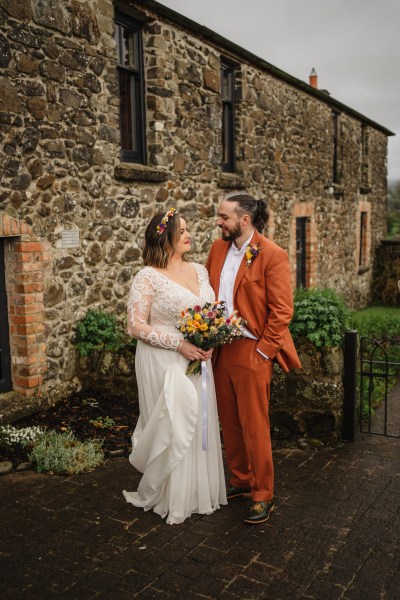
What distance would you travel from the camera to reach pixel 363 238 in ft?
59.7

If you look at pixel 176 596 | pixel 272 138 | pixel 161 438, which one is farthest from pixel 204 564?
pixel 272 138

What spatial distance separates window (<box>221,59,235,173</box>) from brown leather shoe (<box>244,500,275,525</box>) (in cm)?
737

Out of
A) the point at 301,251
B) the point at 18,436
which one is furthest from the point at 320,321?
the point at 301,251

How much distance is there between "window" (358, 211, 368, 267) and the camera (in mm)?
18062

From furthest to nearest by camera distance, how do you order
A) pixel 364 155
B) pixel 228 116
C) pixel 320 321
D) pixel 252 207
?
1. pixel 364 155
2. pixel 228 116
3. pixel 320 321
4. pixel 252 207

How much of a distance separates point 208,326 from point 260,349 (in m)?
0.46

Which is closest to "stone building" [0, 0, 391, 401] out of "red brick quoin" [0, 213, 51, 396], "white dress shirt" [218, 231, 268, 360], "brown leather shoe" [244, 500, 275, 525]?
"red brick quoin" [0, 213, 51, 396]

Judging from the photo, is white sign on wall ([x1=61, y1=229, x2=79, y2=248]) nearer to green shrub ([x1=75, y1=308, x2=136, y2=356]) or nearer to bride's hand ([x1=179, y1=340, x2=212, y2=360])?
green shrub ([x1=75, y1=308, x2=136, y2=356])

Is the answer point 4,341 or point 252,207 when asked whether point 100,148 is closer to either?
point 4,341

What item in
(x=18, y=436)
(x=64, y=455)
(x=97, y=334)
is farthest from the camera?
(x=97, y=334)

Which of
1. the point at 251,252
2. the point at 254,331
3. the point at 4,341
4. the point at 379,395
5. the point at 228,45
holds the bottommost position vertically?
the point at 379,395

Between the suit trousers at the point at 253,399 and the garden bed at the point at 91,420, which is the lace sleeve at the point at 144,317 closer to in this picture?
the suit trousers at the point at 253,399

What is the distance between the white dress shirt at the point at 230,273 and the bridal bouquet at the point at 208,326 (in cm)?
26

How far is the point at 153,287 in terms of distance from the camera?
407 centimetres
